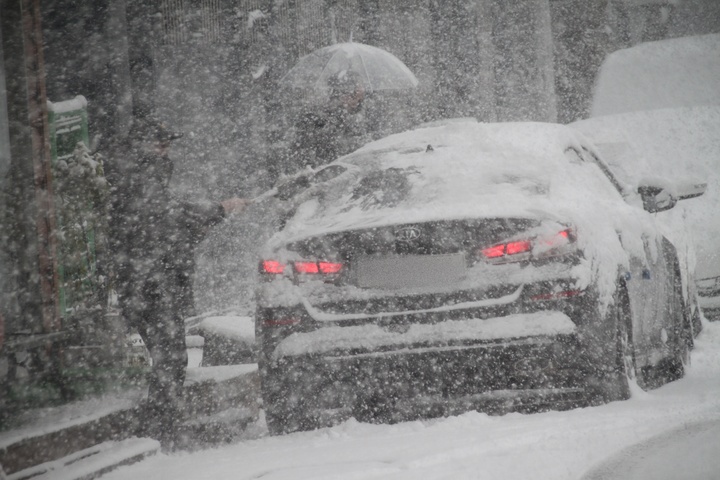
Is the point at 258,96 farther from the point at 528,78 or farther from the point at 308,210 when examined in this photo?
the point at 308,210

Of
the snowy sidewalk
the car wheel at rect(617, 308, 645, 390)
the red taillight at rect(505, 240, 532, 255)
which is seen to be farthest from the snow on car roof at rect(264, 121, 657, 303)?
the snowy sidewalk

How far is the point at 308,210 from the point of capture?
4691 millimetres

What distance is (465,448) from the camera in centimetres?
333

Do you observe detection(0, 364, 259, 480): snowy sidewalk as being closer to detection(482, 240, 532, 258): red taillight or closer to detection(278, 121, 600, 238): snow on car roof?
detection(278, 121, 600, 238): snow on car roof

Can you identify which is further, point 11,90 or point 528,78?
point 528,78

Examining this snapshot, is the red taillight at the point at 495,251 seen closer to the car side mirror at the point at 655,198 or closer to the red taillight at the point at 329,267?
the red taillight at the point at 329,267

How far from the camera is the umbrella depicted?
9781 millimetres

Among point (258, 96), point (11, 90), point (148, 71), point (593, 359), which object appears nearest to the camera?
point (593, 359)

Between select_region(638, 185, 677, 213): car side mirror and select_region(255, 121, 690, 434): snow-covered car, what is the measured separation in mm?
925

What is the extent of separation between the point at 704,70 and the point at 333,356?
7.54 metres

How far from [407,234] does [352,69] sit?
618cm

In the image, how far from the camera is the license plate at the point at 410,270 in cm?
385

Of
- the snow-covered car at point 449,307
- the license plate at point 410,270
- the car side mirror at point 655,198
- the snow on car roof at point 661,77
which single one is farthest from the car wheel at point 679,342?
the snow on car roof at point 661,77

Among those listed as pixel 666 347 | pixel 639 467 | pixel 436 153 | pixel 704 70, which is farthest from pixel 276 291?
pixel 704 70
